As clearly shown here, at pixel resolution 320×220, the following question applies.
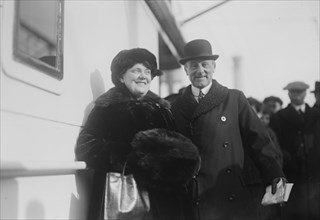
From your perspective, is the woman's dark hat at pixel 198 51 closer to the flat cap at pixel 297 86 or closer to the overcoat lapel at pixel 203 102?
the overcoat lapel at pixel 203 102

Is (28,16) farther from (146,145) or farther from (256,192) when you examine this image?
(256,192)

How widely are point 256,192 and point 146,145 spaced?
1.30 m

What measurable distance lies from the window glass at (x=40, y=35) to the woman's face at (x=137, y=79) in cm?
61

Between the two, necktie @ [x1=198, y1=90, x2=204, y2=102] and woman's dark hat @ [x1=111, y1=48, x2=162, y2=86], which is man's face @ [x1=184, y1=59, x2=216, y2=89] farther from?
woman's dark hat @ [x1=111, y1=48, x2=162, y2=86]

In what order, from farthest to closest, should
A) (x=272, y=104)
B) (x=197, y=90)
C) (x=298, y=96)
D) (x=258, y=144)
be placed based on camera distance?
(x=272, y=104) → (x=298, y=96) → (x=197, y=90) → (x=258, y=144)

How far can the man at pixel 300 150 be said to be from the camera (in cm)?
507

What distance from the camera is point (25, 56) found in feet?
6.34

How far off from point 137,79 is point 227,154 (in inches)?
35.6

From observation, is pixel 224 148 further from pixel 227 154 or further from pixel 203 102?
pixel 203 102

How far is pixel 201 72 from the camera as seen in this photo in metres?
3.06

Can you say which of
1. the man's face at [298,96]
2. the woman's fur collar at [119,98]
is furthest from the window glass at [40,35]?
the man's face at [298,96]

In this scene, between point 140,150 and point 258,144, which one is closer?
point 140,150

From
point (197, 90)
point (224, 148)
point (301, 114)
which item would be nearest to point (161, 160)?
point (224, 148)

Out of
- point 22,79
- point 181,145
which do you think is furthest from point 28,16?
point 181,145
